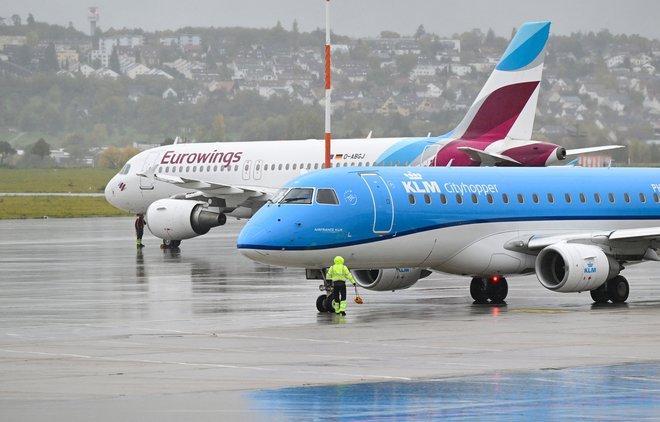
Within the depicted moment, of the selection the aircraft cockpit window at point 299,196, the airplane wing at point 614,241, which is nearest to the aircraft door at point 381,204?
the aircraft cockpit window at point 299,196

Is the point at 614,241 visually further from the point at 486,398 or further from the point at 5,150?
the point at 5,150

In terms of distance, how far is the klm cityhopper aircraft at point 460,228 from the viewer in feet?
96.4

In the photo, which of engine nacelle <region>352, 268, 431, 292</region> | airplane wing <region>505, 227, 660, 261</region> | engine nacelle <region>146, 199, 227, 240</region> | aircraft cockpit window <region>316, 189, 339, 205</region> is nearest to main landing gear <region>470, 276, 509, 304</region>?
airplane wing <region>505, 227, 660, 261</region>

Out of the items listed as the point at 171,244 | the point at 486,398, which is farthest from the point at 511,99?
the point at 486,398

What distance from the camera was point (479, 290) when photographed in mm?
32531

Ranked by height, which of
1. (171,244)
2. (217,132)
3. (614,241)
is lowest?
(171,244)

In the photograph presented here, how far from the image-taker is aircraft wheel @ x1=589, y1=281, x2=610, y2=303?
104ft

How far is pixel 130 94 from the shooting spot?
188500 mm

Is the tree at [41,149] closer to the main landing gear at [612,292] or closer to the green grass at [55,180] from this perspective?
the green grass at [55,180]

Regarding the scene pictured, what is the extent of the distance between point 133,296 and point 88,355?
12.1m

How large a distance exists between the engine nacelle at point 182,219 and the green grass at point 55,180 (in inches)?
2627

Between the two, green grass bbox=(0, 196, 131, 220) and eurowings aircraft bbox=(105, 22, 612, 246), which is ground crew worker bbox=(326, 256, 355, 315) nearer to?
eurowings aircraft bbox=(105, 22, 612, 246)

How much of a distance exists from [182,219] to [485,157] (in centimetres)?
1100

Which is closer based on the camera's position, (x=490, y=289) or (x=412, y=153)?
(x=490, y=289)
